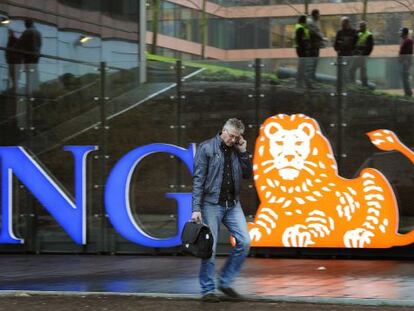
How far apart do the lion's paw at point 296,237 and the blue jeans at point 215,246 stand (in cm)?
366

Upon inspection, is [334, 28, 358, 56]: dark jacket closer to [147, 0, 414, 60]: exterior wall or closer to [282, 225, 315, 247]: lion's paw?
[282, 225, 315, 247]: lion's paw

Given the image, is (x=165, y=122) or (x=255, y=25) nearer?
(x=165, y=122)

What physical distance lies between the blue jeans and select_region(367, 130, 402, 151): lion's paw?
4093 millimetres

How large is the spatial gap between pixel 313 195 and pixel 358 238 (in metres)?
0.95

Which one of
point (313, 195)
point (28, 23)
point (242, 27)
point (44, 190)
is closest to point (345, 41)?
point (313, 195)

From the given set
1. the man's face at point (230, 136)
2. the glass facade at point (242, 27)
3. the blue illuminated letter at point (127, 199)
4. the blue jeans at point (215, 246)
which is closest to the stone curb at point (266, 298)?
the blue jeans at point (215, 246)

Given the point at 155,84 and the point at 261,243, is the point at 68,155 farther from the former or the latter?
the point at 261,243

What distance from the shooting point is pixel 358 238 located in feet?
37.0

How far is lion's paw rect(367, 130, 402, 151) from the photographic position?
11.2m

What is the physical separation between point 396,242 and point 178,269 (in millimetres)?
3392

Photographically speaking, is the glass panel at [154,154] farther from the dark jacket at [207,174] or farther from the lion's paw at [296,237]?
the dark jacket at [207,174]

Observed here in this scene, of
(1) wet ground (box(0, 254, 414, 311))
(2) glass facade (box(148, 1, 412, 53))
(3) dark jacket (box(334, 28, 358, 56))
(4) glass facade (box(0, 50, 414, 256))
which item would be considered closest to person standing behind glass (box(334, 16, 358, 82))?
(3) dark jacket (box(334, 28, 358, 56))

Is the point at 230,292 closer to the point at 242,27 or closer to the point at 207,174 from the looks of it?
the point at 207,174

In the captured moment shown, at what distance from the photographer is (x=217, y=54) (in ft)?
113
